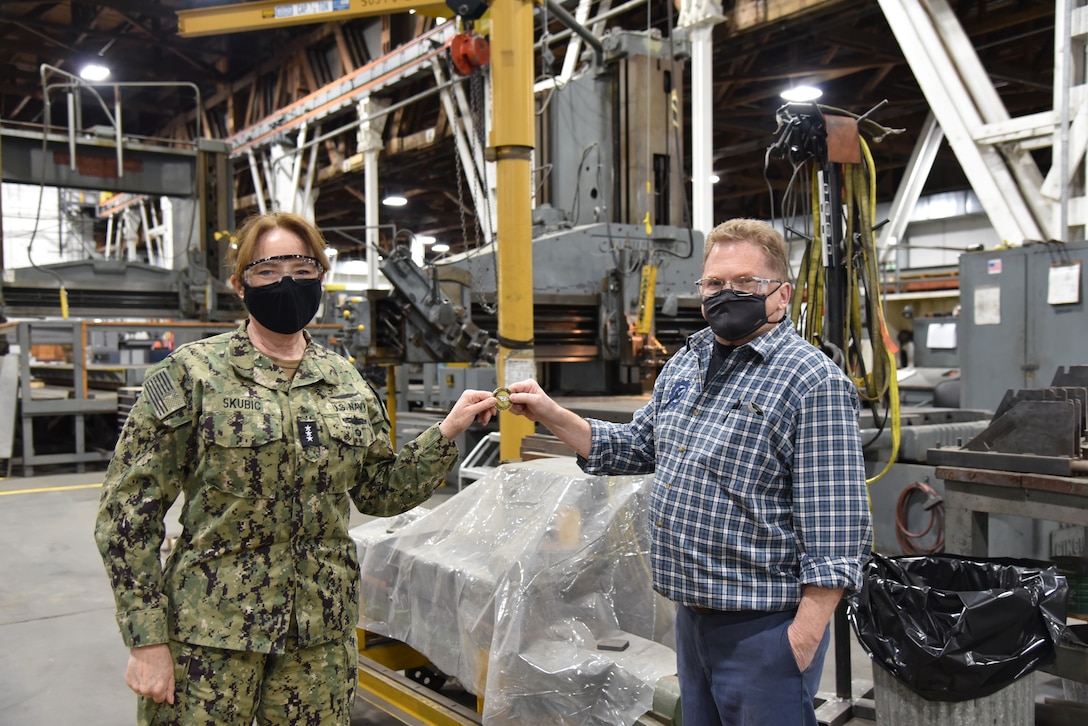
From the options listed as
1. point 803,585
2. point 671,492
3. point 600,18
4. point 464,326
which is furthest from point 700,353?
point 600,18

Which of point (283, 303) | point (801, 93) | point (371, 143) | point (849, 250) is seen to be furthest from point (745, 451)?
point (371, 143)

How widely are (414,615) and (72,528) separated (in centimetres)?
440

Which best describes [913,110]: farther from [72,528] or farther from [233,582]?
[233,582]

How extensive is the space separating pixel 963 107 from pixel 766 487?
573 centimetres

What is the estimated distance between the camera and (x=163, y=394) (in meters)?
1.60

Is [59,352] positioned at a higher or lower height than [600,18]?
lower

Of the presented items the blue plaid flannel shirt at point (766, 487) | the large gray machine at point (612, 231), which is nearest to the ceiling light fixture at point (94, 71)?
the large gray machine at point (612, 231)

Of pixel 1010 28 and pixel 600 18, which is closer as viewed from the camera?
pixel 600 18

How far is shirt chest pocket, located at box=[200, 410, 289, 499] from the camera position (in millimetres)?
1602

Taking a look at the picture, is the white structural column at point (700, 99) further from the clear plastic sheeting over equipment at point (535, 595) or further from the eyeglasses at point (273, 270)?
the eyeglasses at point (273, 270)

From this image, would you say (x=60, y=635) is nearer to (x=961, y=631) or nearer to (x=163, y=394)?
(x=163, y=394)

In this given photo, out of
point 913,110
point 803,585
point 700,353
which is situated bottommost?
point 803,585

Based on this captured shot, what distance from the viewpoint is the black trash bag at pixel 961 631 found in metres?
1.87

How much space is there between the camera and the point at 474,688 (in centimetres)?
260
